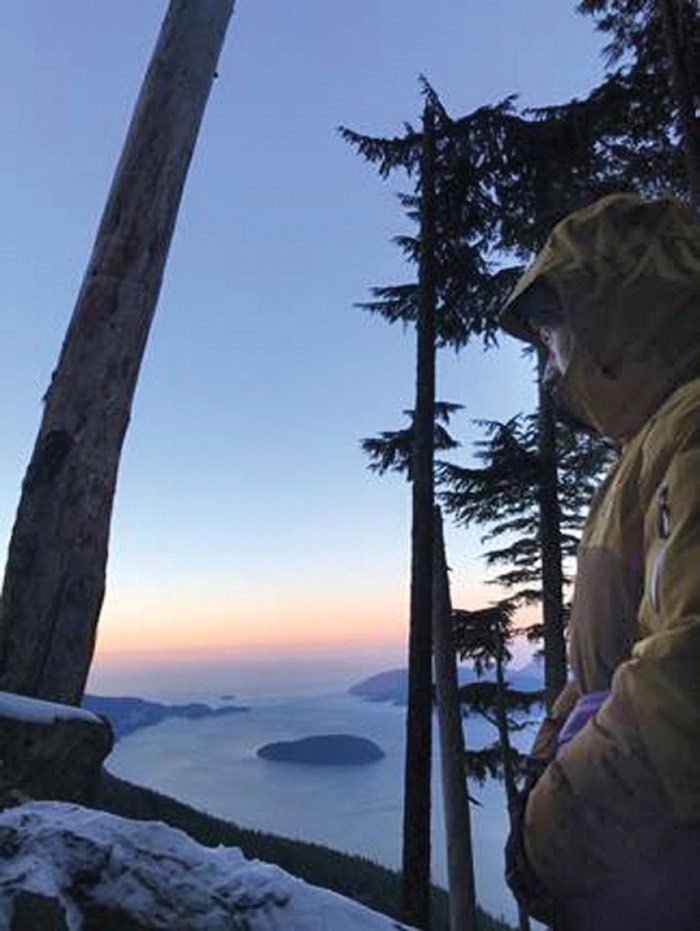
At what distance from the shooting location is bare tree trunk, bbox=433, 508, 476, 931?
1252 cm

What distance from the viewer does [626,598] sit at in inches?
54.8

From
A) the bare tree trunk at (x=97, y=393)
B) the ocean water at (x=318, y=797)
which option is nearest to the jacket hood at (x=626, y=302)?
the bare tree trunk at (x=97, y=393)

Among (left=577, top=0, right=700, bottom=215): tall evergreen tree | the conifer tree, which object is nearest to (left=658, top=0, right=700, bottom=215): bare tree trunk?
(left=577, top=0, right=700, bottom=215): tall evergreen tree

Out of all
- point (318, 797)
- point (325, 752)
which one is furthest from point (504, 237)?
point (325, 752)

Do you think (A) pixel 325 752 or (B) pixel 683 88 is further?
(A) pixel 325 752

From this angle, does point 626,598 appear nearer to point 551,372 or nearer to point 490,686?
point 551,372

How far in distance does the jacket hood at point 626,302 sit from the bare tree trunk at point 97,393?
3.32 m

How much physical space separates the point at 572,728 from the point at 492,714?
16241mm

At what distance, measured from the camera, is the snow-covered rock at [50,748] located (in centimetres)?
335

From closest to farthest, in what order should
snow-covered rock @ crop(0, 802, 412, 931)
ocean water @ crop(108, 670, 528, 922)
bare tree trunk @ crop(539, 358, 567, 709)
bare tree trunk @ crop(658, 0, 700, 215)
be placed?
snow-covered rock @ crop(0, 802, 412, 931), bare tree trunk @ crop(658, 0, 700, 215), bare tree trunk @ crop(539, 358, 567, 709), ocean water @ crop(108, 670, 528, 922)

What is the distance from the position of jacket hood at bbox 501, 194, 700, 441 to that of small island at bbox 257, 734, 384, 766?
632ft

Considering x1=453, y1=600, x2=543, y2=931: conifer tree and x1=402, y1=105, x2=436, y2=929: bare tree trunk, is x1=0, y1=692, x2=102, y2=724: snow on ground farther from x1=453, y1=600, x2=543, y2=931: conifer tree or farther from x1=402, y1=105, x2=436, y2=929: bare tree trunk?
x1=453, y1=600, x2=543, y2=931: conifer tree

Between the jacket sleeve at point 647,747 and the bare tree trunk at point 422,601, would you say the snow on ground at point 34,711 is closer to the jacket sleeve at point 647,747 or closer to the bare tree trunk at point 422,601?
the jacket sleeve at point 647,747

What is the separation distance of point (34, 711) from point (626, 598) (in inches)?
114
